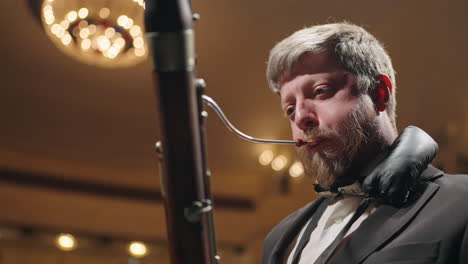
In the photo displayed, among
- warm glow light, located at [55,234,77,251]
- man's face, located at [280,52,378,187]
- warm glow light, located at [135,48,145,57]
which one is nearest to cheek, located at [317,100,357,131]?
man's face, located at [280,52,378,187]

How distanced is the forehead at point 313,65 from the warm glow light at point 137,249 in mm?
6234

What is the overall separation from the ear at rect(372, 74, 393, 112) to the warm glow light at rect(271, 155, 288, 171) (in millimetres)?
4759

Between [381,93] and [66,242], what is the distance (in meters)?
6.23

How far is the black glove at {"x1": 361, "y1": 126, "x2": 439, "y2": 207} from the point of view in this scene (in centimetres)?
128

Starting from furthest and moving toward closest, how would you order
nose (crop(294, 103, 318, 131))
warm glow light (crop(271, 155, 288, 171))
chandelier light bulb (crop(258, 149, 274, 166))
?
chandelier light bulb (crop(258, 149, 274, 166)) < warm glow light (crop(271, 155, 288, 171)) < nose (crop(294, 103, 318, 131))

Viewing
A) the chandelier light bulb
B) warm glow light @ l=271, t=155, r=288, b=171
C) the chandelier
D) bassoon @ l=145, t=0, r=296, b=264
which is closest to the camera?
bassoon @ l=145, t=0, r=296, b=264

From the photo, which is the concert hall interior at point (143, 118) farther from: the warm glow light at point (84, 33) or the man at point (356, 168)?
the man at point (356, 168)

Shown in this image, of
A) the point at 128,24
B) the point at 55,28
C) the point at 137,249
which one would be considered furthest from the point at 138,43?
the point at 137,249

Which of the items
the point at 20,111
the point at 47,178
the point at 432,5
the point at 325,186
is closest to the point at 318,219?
the point at 325,186

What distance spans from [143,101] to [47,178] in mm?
2441

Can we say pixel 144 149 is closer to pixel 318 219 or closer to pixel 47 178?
pixel 47 178

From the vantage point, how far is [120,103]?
5324 millimetres

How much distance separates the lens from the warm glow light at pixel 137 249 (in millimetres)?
Answer: 7336

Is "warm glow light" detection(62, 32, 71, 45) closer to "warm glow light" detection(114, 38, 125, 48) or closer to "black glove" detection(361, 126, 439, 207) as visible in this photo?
"warm glow light" detection(114, 38, 125, 48)
